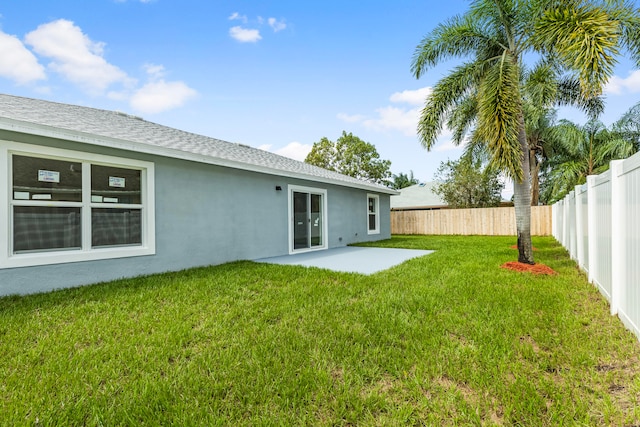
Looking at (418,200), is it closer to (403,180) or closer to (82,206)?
(82,206)

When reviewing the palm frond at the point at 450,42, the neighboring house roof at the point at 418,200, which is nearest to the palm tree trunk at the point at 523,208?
the palm frond at the point at 450,42

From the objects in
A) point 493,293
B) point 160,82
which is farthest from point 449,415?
point 160,82

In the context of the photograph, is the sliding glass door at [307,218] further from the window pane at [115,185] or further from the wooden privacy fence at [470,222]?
the wooden privacy fence at [470,222]

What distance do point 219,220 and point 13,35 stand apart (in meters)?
8.62

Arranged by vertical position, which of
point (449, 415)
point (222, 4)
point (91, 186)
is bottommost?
point (449, 415)

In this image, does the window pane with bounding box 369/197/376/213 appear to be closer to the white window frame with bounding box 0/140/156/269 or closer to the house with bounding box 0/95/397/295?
the house with bounding box 0/95/397/295

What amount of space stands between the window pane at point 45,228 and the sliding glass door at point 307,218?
554cm

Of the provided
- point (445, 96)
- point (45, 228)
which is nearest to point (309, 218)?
point (445, 96)

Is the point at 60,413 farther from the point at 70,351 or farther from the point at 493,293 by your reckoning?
the point at 493,293

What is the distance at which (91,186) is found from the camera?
220 inches

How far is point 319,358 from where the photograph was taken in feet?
8.77

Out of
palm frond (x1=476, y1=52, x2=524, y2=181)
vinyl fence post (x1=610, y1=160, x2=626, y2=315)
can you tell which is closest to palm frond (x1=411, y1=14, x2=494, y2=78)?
palm frond (x1=476, y1=52, x2=524, y2=181)

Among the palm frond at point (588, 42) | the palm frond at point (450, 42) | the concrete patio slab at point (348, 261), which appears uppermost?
the palm frond at point (450, 42)

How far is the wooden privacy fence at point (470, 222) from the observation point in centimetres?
1645
